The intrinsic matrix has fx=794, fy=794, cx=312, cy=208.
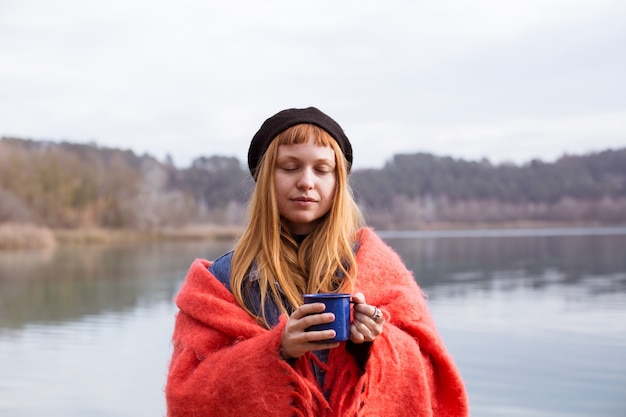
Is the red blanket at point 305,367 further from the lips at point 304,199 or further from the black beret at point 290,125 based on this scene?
the black beret at point 290,125

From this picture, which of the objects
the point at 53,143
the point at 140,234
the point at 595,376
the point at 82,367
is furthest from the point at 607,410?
the point at 53,143

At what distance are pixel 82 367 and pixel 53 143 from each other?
69364mm

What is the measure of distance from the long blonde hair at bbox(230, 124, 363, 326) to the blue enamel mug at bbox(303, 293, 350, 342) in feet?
0.95

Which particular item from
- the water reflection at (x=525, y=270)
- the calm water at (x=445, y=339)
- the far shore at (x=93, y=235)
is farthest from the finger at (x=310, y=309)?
the far shore at (x=93, y=235)

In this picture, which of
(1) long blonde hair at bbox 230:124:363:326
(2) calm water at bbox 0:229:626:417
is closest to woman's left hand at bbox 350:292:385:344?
(1) long blonde hair at bbox 230:124:363:326

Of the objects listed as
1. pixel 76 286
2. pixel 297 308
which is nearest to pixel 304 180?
pixel 297 308

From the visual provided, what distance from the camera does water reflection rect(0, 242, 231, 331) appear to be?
47.3 ft

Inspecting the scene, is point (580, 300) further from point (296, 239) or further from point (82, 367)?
point (296, 239)

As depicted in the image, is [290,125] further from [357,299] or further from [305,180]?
[357,299]

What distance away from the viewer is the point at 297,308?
181 cm

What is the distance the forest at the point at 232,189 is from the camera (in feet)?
162

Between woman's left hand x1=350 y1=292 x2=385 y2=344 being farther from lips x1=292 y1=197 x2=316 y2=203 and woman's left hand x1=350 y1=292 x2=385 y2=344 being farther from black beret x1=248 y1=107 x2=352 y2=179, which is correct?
black beret x1=248 y1=107 x2=352 y2=179

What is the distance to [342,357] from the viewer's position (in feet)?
6.20

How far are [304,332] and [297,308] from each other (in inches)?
4.8
